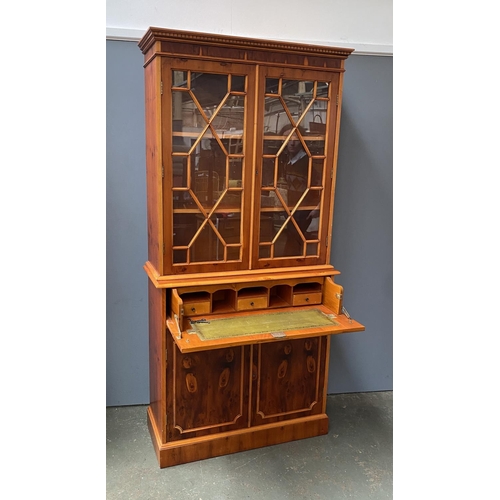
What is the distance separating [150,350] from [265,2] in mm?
1941

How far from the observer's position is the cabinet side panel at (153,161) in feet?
6.23

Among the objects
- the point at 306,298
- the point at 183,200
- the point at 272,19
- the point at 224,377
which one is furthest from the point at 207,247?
the point at 272,19

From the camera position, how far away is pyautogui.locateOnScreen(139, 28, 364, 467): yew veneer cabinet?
6.28 feet

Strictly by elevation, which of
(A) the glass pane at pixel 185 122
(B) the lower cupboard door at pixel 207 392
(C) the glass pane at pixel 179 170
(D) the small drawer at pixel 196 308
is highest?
(A) the glass pane at pixel 185 122

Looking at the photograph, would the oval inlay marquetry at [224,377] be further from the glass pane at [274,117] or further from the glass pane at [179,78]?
the glass pane at [179,78]

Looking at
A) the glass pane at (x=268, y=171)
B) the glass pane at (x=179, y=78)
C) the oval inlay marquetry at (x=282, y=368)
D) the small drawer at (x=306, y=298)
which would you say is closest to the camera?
the glass pane at (x=179, y=78)

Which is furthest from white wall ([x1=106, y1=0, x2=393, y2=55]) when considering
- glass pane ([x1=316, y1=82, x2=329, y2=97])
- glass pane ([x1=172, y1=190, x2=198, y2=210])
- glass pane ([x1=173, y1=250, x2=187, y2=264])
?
glass pane ([x1=173, y1=250, x2=187, y2=264])

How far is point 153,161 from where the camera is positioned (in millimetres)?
2031

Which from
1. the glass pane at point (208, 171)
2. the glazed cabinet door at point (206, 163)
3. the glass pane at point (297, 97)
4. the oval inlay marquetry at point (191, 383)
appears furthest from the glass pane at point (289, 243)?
the oval inlay marquetry at point (191, 383)

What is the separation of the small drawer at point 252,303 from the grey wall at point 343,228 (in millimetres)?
641

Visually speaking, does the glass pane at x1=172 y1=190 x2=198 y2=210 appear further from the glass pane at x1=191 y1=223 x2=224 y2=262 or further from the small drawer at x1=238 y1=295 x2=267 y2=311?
the small drawer at x1=238 y1=295 x2=267 y2=311

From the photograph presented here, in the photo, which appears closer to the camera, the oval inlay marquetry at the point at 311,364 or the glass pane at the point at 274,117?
the glass pane at the point at 274,117

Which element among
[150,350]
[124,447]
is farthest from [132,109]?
[124,447]

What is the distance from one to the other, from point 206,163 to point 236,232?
35cm
